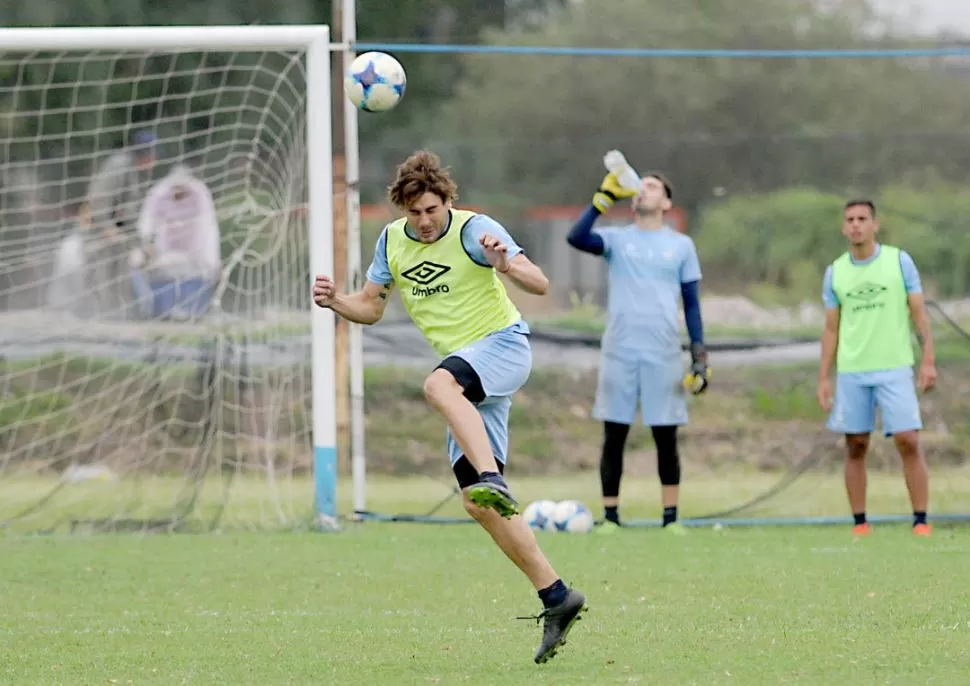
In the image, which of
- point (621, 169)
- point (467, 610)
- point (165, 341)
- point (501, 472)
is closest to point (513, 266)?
point (501, 472)

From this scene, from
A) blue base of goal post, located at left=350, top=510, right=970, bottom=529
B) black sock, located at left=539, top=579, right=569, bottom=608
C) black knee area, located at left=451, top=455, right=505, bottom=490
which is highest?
black knee area, located at left=451, top=455, right=505, bottom=490

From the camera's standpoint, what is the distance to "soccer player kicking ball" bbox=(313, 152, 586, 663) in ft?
20.4

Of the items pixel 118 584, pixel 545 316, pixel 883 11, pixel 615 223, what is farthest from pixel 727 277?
pixel 118 584

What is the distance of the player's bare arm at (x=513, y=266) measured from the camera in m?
6.34

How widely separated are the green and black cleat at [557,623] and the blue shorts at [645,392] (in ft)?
15.0

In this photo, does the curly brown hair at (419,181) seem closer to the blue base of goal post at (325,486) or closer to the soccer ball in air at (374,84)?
the soccer ball in air at (374,84)

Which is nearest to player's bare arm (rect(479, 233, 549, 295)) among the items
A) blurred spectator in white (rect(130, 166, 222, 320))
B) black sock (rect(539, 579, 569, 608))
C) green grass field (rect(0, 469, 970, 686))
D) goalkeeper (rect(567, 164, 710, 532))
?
black sock (rect(539, 579, 569, 608))

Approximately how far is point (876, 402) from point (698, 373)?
3.59 ft

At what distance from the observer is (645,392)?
10.7 metres

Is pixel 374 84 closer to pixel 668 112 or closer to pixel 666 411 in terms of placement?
pixel 666 411

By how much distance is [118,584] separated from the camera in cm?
849

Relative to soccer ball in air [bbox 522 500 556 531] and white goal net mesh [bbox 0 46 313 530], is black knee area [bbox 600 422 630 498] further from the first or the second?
white goal net mesh [bbox 0 46 313 530]

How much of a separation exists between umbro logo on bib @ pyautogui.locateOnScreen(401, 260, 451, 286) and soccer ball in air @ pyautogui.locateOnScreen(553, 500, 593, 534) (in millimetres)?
4048

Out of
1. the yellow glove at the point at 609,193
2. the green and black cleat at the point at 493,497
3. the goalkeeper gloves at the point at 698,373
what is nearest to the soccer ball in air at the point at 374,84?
the yellow glove at the point at 609,193
